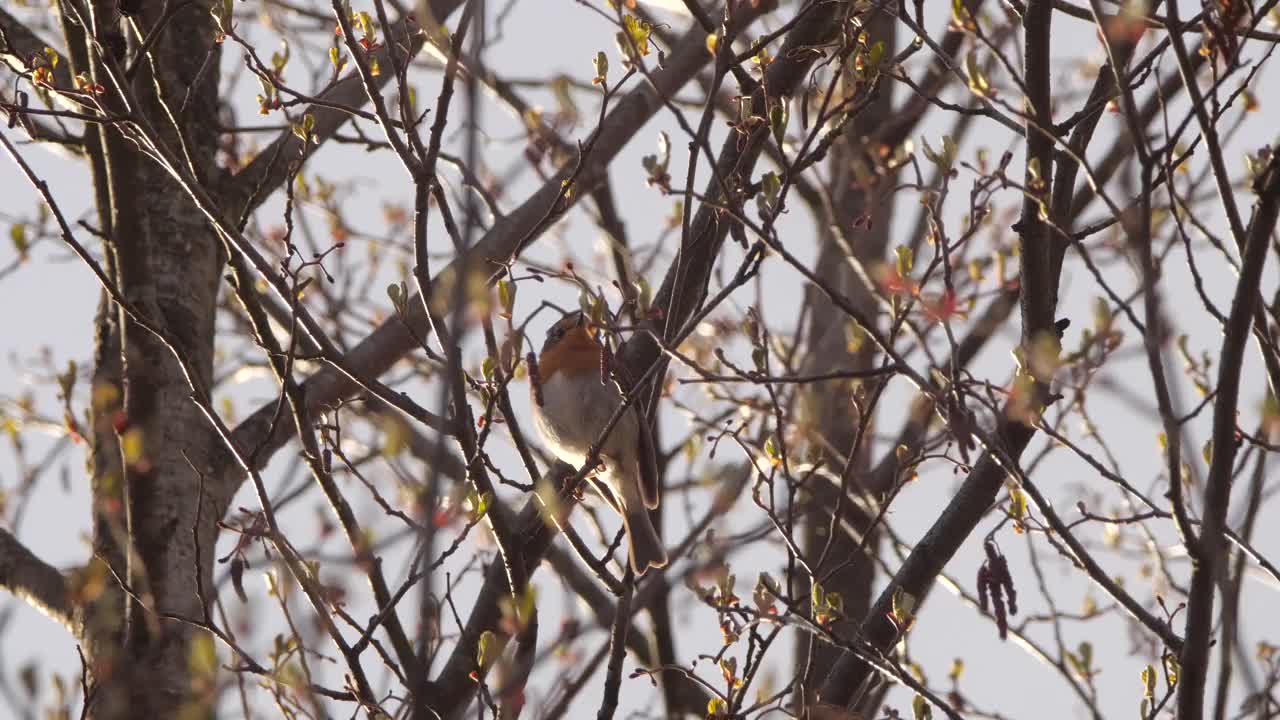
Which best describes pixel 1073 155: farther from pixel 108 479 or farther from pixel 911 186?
pixel 108 479

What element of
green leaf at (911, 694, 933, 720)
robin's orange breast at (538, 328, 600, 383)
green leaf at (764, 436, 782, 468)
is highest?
robin's orange breast at (538, 328, 600, 383)

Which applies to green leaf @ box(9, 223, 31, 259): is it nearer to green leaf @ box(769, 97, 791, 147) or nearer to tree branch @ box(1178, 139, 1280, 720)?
green leaf @ box(769, 97, 791, 147)

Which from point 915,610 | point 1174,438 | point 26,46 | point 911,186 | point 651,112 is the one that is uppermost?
point 651,112

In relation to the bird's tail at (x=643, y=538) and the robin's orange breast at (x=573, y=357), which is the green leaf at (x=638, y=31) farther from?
the bird's tail at (x=643, y=538)

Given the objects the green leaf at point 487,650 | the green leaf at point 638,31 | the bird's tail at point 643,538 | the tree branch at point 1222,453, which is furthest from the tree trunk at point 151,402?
the tree branch at point 1222,453

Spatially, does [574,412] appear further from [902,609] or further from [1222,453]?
[1222,453]

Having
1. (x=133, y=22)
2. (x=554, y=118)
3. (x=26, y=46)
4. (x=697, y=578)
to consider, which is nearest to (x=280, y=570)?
(x=697, y=578)

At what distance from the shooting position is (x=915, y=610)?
10.9 feet

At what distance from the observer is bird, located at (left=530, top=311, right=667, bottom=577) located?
4.62 m

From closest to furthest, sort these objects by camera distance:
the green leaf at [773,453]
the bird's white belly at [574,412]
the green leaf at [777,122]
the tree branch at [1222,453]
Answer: the tree branch at [1222,453], the green leaf at [777,122], the green leaf at [773,453], the bird's white belly at [574,412]

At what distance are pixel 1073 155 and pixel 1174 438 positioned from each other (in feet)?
2.31

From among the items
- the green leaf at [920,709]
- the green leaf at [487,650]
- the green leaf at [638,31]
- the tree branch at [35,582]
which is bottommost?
the tree branch at [35,582]

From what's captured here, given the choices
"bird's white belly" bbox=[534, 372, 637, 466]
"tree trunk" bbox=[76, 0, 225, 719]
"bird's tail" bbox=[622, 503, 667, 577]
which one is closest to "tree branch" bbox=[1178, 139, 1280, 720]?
"tree trunk" bbox=[76, 0, 225, 719]

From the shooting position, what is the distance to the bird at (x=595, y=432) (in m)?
4.62
